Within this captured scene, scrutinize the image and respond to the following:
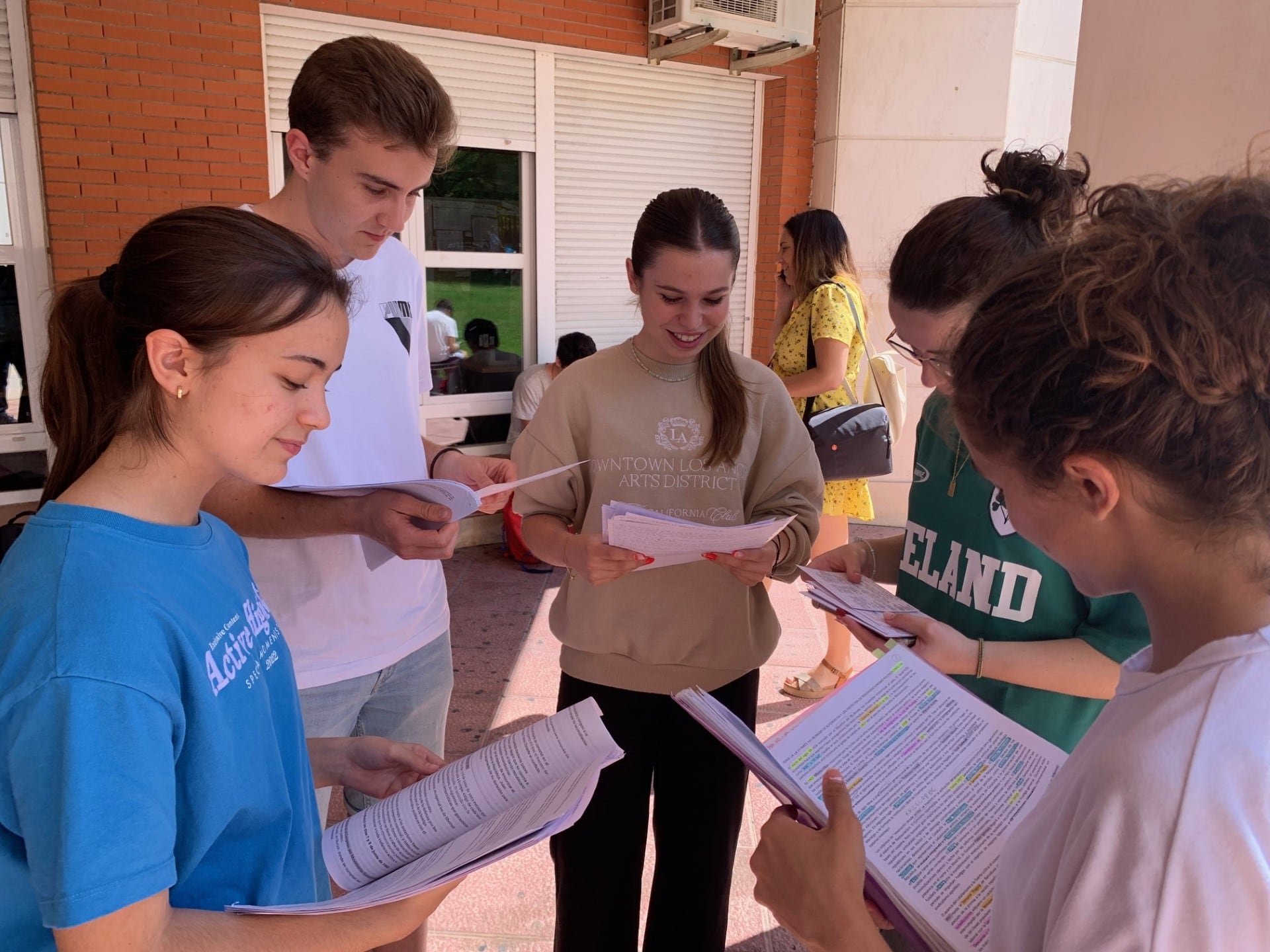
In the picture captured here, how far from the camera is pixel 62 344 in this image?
999mm

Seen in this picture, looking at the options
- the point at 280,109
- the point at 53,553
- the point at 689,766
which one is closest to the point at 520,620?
the point at 689,766

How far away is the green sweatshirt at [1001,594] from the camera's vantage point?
1299 millimetres

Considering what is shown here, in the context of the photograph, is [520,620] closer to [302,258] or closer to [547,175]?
[547,175]

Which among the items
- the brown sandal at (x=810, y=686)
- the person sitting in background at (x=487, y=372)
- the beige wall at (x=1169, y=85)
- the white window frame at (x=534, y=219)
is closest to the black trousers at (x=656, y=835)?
the beige wall at (x=1169, y=85)

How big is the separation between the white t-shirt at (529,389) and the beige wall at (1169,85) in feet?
12.8

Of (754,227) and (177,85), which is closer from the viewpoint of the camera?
(177,85)

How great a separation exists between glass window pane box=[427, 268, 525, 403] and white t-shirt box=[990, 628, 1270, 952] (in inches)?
218

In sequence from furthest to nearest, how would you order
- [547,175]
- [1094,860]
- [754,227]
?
1. [754,227]
2. [547,175]
3. [1094,860]

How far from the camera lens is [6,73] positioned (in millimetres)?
4539

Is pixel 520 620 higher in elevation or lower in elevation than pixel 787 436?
lower

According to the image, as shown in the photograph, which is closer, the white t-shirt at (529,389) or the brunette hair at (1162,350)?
the brunette hair at (1162,350)

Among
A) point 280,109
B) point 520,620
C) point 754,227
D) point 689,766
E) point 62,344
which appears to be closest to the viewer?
point 62,344

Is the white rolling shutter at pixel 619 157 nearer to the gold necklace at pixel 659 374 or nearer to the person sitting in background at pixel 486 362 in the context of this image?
the person sitting in background at pixel 486 362

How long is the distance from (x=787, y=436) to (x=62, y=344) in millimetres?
1347
